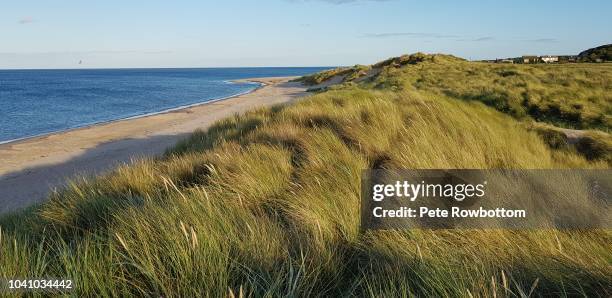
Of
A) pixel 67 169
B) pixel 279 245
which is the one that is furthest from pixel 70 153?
pixel 279 245

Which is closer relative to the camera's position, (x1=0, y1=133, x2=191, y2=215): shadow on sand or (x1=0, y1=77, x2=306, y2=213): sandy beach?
(x1=0, y1=133, x2=191, y2=215): shadow on sand

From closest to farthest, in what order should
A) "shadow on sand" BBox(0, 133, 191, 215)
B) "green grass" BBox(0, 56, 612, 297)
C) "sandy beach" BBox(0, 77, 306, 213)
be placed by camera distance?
"green grass" BBox(0, 56, 612, 297) < "shadow on sand" BBox(0, 133, 191, 215) < "sandy beach" BBox(0, 77, 306, 213)

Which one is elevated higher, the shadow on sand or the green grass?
the green grass

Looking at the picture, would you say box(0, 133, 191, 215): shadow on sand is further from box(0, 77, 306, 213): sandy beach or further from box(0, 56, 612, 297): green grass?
box(0, 56, 612, 297): green grass

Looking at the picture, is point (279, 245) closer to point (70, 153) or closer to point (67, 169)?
point (67, 169)

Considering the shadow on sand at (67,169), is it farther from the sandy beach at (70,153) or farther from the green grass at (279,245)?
the green grass at (279,245)

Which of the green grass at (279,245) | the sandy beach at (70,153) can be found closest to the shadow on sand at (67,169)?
the sandy beach at (70,153)

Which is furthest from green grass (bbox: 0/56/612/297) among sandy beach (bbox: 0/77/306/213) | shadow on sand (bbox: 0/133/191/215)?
sandy beach (bbox: 0/77/306/213)

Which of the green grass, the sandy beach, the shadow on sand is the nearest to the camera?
the green grass

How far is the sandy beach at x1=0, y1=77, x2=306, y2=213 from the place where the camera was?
31.5ft

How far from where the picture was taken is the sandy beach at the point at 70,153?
31.5ft

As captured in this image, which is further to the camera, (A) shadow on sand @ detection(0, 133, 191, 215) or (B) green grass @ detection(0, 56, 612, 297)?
(A) shadow on sand @ detection(0, 133, 191, 215)

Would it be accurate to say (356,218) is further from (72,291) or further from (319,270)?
(72,291)

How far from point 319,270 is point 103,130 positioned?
1978 cm
